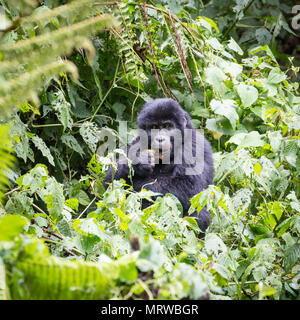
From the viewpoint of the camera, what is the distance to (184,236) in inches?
84.4

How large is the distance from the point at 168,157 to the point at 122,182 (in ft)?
3.41

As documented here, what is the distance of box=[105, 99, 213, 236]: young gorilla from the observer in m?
3.29

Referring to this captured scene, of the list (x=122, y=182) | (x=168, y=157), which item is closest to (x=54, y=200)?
(x=122, y=182)

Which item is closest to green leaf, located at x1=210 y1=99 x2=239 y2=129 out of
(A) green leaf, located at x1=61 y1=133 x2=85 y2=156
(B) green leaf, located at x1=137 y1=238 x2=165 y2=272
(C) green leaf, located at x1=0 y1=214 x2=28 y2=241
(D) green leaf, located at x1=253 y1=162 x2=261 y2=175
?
(D) green leaf, located at x1=253 y1=162 x2=261 y2=175

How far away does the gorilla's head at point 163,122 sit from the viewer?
333 centimetres

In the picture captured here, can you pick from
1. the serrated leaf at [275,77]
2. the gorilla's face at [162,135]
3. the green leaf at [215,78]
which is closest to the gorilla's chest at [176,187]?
the gorilla's face at [162,135]

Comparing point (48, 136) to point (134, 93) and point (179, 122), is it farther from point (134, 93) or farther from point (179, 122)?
point (179, 122)

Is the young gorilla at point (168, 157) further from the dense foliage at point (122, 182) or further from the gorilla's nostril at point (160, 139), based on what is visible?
the dense foliage at point (122, 182)

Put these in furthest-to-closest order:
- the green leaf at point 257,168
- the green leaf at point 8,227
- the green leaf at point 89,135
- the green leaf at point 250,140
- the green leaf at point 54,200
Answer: the green leaf at point 89,135
the green leaf at point 250,140
the green leaf at point 257,168
the green leaf at point 54,200
the green leaf at point 8,227

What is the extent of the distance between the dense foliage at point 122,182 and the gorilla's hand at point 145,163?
26 cm

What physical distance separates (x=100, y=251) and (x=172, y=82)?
8.84 feet

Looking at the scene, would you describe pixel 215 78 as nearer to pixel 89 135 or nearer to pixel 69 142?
pixel 89 135

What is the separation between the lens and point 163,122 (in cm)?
336

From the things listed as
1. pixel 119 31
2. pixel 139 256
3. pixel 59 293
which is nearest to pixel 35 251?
pixel 59 293
